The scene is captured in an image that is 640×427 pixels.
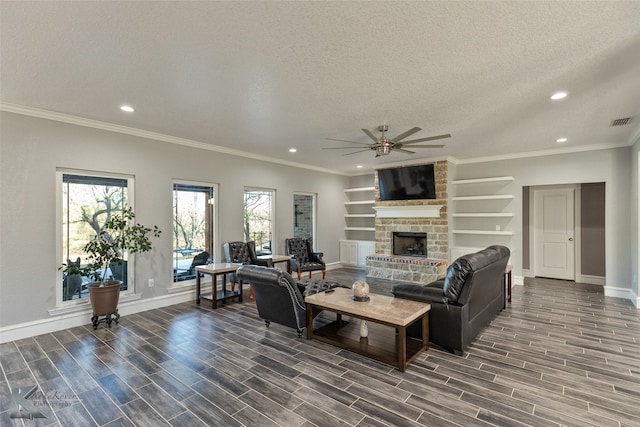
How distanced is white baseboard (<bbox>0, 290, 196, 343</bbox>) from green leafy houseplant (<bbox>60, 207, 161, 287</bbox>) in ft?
1.78

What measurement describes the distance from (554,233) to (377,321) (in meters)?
6.42

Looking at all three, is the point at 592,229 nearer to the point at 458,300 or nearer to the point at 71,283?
the point at 458,300

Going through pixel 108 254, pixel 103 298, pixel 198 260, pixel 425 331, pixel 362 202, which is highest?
pixel 362 202

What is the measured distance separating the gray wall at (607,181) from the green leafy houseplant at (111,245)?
717 centimetres

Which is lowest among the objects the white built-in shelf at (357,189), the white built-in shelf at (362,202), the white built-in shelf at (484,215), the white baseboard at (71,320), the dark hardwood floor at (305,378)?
the dark hardwood floor at (305,378)

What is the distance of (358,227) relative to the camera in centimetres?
909

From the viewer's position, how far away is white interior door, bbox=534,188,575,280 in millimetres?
6828

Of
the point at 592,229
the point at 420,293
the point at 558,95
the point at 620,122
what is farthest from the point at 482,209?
the point at 420,293

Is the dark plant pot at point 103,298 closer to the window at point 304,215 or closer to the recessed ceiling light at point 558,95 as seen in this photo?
the window at point 304,215

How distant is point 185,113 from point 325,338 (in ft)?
10.9

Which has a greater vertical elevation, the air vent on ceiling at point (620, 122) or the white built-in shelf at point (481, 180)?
the air vent on ceiling at point (620, 122)

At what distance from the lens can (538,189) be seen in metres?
7.11

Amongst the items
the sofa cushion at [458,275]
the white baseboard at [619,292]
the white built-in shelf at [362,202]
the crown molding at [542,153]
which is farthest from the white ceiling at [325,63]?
the white built-in shelf at [362,202]

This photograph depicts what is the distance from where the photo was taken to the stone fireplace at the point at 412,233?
669 centimetres
